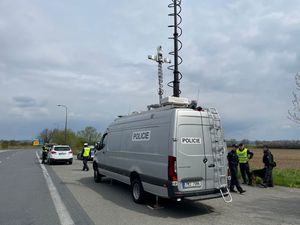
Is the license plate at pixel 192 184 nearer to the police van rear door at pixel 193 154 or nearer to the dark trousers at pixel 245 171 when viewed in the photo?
the police van rear door at pixel 193 154

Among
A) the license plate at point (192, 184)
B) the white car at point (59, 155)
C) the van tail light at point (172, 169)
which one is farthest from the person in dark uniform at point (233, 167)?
the white car at point (59, 155)

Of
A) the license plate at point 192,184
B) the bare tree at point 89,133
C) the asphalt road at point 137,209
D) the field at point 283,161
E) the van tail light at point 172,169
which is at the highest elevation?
the bare tree at point 89,133

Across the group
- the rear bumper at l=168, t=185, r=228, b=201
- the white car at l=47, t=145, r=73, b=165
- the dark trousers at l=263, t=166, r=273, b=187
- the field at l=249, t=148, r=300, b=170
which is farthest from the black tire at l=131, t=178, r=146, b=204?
the field at l=249, t=148, r=300, b=170

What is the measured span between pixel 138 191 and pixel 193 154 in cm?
215

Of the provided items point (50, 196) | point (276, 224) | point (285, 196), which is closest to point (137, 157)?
point (50, 196)

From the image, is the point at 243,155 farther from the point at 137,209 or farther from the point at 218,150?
the point at 137,209

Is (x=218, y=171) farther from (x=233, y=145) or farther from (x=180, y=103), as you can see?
(x=233, y=145)

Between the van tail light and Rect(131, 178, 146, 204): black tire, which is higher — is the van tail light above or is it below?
above

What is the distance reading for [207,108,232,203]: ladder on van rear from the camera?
8211 millimetres

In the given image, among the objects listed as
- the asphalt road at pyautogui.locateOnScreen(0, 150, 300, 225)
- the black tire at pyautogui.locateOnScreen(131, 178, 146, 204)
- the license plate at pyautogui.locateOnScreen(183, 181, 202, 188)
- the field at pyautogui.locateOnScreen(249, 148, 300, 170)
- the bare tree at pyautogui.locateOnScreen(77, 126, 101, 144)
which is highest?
the bare tree at pyautogui.locateOnScreen(77, 126, 101, 144)

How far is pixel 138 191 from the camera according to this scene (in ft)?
29.7

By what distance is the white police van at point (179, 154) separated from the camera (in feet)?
25.1

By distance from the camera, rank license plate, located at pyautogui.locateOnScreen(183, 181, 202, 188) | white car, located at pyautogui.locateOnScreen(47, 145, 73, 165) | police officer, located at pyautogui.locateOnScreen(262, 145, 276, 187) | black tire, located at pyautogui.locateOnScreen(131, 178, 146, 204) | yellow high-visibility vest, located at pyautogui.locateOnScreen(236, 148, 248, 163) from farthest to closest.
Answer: white car, located at pyautogui.locateOnScreen(47, 145, 73, 165) → yellow high-visibility vest, located at pyautogui.locateOnScreen(236, 148, 248, 163) → police officer, located at pyautogui.locateOnScreen(262, 145, 276, 187) → black tire, located at pyautogui.locateOnScreen(131, 178, 146, 204) → license plate, located at pyautogui.locateOnScreen(183, 181, 202, 188)

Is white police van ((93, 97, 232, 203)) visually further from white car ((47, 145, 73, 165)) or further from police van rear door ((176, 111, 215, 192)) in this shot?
white car ((47, 145, 73, 165))
